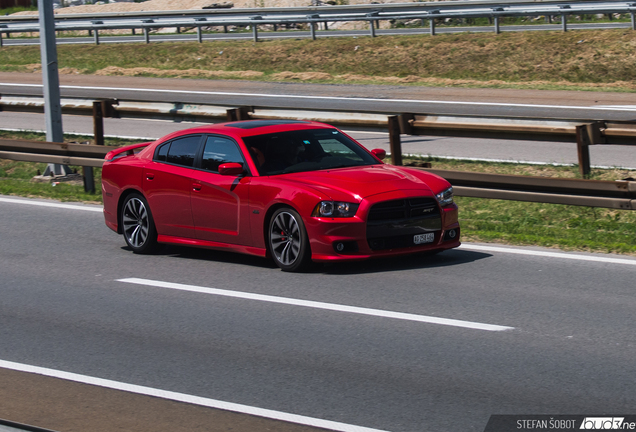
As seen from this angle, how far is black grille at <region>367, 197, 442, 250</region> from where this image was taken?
8.92 meters

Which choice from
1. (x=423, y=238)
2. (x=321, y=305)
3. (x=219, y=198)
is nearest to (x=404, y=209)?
(x=423, y=238)

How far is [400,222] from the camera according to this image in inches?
355

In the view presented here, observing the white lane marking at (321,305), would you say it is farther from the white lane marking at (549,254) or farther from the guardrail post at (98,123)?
the guardrail post at (98,123)

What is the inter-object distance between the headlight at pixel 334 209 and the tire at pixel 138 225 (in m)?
2.48

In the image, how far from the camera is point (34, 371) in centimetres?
650

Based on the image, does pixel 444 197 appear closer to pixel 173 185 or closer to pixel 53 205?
pixel 173 185

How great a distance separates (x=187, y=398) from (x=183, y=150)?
16.3 ft

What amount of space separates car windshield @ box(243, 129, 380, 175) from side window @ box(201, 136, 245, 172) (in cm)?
17

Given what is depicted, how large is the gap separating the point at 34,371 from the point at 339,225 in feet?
10.9

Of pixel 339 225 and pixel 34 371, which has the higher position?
pixel 339 225

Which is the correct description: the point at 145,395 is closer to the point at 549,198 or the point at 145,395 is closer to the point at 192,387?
the point at 192,387

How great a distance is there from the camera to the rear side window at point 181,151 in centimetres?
1026

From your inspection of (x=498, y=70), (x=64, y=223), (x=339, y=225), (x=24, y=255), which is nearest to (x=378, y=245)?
(x=339, y=225)

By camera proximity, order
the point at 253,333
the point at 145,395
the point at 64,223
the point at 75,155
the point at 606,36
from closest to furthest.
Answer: the point at 145,395 → the point at 253,333 → the point at 64,223 → the point at 75,155 → the point at 606,36
